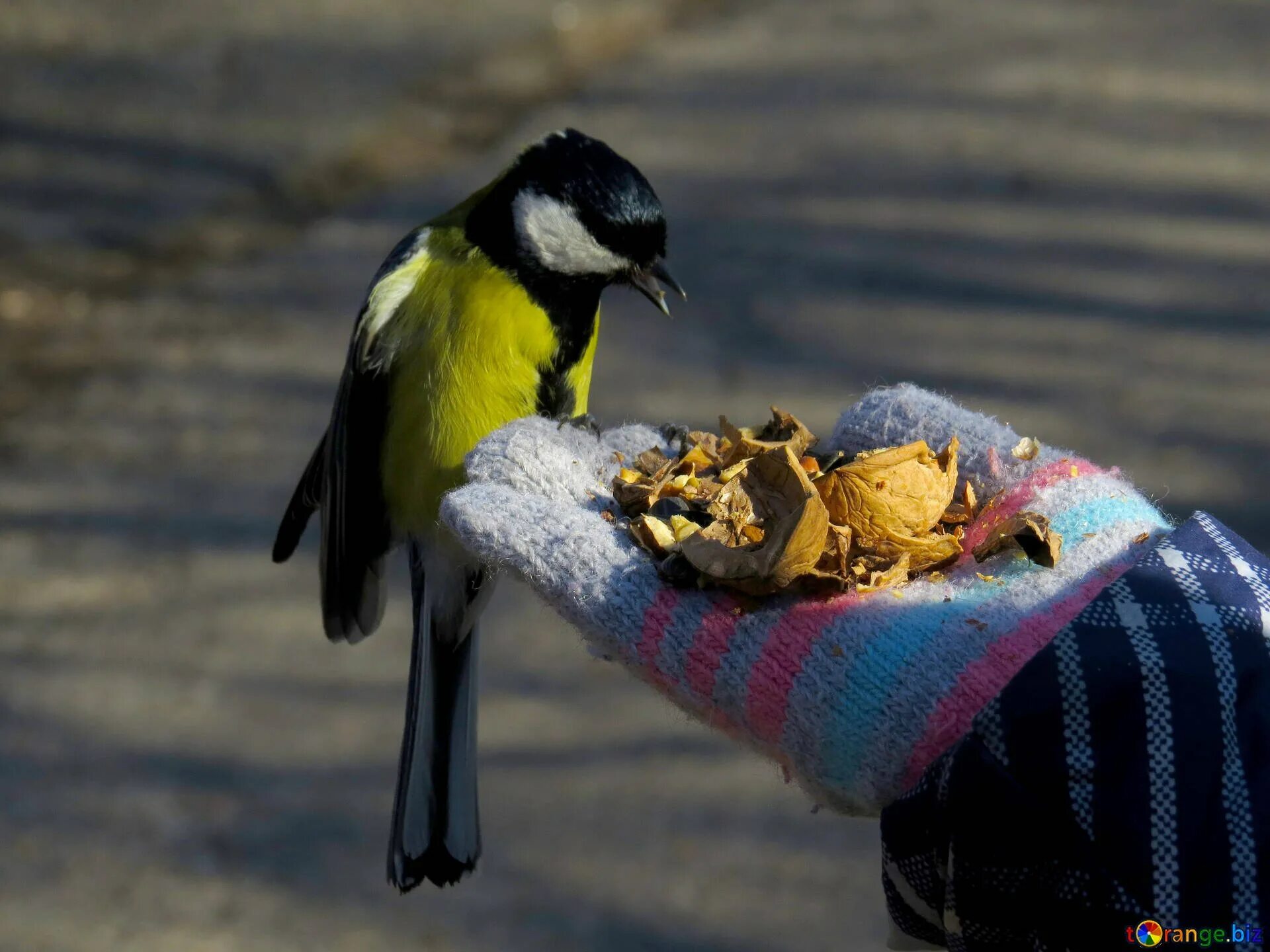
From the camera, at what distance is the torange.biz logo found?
0.92m

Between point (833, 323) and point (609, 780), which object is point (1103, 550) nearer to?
point (609, 780)

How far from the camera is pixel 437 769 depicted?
1746 millimetres

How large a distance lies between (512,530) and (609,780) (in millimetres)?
1296

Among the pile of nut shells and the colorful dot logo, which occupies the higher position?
the pile of nut shells

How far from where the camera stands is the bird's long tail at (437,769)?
172 cm

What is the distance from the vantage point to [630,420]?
3119mm

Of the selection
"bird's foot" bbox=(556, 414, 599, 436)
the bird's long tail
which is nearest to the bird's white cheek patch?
"bird's foot" bbox=(556, 414, 599, 436)

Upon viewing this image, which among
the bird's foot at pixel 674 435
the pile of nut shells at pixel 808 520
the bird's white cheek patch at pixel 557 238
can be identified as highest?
the bird's white cheek patch at pixel 557 238

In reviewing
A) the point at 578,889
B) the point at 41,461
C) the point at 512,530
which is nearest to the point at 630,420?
the point at 578,889

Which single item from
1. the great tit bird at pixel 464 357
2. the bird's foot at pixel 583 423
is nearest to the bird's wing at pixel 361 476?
the great tit bird at pixel 464 357

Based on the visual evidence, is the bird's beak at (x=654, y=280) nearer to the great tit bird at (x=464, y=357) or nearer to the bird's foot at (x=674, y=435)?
the great tit bird at (x=464, y=357)

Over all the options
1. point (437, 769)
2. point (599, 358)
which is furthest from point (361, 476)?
point (599, 358)

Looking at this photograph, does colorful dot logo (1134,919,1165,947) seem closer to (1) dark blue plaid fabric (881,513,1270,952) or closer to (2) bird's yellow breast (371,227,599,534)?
A: (1) dark blue plaid fabric (881,513,1270,952)

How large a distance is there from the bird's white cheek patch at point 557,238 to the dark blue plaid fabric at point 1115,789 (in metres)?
0.89
